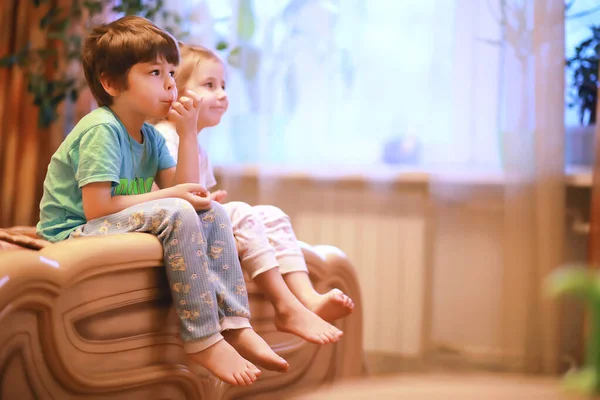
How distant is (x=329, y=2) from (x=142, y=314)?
1.55m

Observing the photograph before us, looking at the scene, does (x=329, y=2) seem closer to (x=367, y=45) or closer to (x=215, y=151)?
(x=367, y=45)

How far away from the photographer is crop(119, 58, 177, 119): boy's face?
137 cm

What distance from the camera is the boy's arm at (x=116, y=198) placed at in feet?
4.09

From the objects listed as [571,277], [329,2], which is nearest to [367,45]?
[329,2]

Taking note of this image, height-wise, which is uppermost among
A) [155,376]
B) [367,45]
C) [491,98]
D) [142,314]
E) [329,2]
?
[329,2]

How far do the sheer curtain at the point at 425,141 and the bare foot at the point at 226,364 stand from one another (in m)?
1.22

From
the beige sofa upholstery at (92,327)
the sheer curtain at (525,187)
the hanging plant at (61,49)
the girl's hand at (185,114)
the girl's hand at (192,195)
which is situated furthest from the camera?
the hanging plant at (61,49)

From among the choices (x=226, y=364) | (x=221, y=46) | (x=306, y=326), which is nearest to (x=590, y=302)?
(x=226, y=364)

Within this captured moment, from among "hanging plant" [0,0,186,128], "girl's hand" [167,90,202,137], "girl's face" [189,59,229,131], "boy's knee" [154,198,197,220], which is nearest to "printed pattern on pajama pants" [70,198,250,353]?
"boy's knee" [154,198,197,220]

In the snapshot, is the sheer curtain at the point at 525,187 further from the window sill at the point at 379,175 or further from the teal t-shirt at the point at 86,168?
the teal t-shirt at the point at 86,168

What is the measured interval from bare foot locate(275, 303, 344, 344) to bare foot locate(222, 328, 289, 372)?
13 centimetres

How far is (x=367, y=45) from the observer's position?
2.39 metres

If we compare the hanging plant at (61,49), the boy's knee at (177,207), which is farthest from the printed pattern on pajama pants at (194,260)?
the hanging plant at (61,49)

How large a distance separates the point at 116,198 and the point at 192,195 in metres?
0.14
